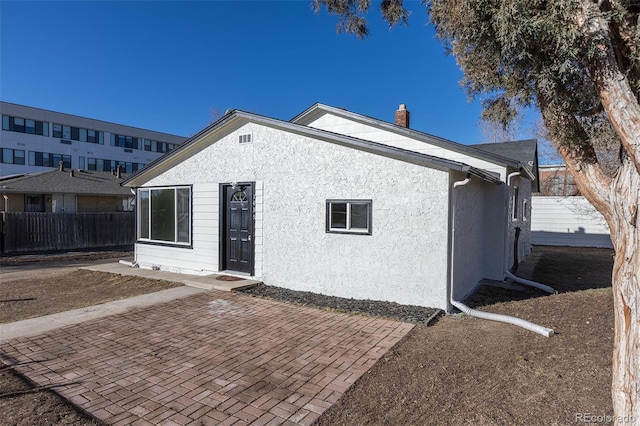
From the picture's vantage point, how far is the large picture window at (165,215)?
981cm

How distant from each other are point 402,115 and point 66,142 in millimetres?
37192

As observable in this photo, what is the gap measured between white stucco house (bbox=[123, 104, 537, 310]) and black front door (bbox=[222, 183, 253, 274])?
26 mm

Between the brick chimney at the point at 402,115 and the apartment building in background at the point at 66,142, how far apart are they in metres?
35.9

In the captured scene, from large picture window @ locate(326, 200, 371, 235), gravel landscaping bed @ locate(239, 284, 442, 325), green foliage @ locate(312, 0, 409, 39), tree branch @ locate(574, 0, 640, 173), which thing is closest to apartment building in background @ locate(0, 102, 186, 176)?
gravel landscaping bed @ locate(239, 284, 442, 325)

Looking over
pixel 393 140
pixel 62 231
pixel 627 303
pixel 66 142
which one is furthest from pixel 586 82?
pixel 66 142

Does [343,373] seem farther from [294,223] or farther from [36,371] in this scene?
[294,223]

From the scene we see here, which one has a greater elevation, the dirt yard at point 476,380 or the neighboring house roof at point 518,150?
the neighboring house roof at point 518,150

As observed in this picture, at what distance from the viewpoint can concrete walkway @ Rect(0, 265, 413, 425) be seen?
3.40 m

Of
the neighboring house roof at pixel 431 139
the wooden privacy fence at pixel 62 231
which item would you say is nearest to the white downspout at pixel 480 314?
the neighboring house roof at pixel 431 139

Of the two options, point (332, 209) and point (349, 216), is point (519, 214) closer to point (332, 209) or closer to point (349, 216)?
point (349, 216)

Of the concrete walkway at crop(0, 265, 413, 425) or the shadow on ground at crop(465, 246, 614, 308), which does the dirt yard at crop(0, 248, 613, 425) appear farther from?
the shadow on ground at crop(465, 246, 614, 308)

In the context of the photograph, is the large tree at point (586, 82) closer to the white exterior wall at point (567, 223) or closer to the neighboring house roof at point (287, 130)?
the neighboring house roof at point (287, 130)

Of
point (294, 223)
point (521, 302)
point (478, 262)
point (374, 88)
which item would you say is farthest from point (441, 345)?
point (374, 88)

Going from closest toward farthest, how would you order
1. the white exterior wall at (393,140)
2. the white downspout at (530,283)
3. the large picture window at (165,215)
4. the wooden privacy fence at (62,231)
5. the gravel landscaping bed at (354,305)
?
the gravel landscaping bed at (354,305), the white downspout at (530,283), the white exterior wall at (393,140), the large picture window at (165,215), the wooden privacy fence at (62,231)
